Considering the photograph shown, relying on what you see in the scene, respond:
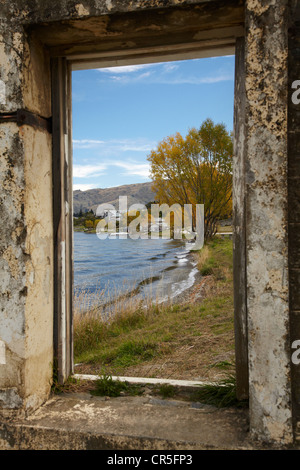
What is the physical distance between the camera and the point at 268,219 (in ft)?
6.61

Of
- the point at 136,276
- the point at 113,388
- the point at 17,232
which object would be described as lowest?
the point at 136,276

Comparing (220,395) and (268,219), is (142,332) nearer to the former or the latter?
(220,395)

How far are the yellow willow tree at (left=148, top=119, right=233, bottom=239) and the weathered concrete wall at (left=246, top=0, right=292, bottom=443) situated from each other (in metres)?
21.0

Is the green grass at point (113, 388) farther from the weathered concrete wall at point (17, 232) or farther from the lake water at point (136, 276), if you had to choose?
the lake water at point (136, 276)

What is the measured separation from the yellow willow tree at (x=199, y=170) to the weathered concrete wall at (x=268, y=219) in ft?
68.8

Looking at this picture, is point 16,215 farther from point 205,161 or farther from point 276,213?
point 205,161

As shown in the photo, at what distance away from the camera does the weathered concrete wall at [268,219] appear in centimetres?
199

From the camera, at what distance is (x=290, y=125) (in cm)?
203

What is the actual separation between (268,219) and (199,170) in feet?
71.7

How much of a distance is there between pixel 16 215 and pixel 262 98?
63.6 inches

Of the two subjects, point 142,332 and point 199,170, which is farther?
point 199,170

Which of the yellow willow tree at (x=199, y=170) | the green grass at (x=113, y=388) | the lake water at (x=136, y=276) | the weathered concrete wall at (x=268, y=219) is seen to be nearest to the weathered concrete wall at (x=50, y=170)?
the weathered concrete wall at (x=268, y=219)

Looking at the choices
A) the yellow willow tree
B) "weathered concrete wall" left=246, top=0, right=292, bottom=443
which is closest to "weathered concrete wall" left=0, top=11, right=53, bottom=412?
"weathered concrete wall" left=246, top=0, right=292, bottom=443

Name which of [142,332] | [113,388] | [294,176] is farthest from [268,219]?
[142,332]
